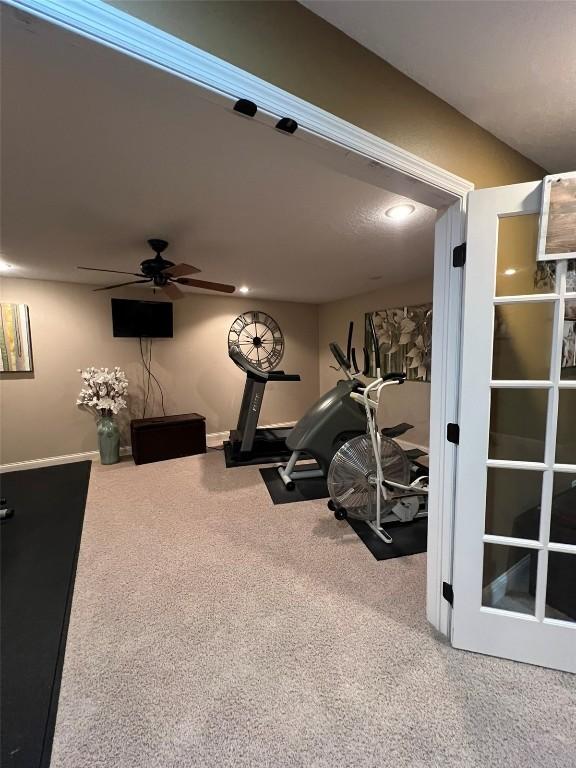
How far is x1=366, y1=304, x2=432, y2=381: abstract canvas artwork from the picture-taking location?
396 centimetres

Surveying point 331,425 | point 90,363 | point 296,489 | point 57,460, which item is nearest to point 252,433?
point 296,489

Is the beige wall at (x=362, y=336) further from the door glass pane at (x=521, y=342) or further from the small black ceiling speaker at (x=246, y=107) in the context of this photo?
the small black ceiling speaker at (x=246, y=107)

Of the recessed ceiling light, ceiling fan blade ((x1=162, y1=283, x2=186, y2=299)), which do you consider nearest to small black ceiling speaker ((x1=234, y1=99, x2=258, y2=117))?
the recessed ceiling light

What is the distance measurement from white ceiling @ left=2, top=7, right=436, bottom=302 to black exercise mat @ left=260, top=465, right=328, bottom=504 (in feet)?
7.45

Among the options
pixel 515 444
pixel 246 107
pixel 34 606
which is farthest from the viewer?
pixel 34 606

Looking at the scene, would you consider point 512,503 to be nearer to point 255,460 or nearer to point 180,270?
point 180,270

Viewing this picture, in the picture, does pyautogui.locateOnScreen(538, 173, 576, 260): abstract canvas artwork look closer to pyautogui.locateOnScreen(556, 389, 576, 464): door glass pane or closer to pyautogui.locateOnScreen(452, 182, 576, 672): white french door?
pyautogui.locateOnScreen(452, 182, 576, 672): white french door

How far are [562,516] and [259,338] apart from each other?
177 inches

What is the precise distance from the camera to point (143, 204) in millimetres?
1992

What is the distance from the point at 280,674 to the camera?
4.22 feet

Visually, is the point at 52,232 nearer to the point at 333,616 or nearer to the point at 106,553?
the point at 106,553

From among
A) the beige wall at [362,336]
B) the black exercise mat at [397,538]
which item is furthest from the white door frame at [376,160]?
the beige wall at [362,336]

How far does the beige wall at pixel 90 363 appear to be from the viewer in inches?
146

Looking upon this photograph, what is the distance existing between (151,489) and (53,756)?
2.18 m
